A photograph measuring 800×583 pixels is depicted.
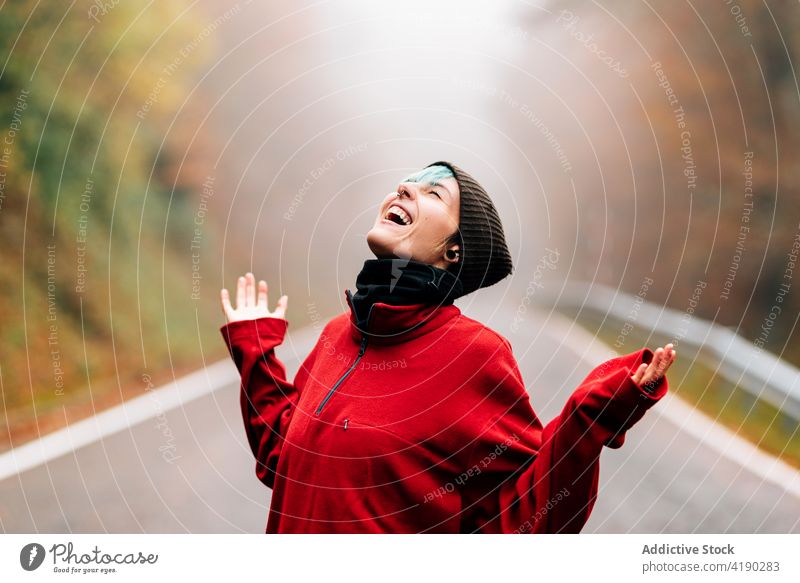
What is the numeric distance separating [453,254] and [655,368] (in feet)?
2.53

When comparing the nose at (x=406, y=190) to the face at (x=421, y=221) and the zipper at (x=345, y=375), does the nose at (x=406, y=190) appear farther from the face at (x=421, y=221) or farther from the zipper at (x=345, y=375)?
the zipper at (x=345, y=375)

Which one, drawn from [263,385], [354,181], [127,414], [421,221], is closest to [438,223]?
[421,221]

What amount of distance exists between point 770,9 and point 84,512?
515 cm

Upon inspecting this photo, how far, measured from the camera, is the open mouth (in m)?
3.12

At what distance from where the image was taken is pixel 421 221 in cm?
309

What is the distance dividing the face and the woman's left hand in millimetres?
732

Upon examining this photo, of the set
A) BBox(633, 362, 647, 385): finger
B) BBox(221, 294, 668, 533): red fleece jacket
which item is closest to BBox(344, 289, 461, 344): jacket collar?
BBox(221, 294, 668, 533): red fleece jacket

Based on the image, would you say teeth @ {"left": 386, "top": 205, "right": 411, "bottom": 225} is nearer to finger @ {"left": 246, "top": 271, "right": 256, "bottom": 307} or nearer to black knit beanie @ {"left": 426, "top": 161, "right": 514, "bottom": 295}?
black knit beanie @ {"left": 426, "top": 161, "right": 514, "bottom": 295}

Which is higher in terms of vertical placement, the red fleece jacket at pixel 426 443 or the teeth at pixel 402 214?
the teeth at pixel 402 214

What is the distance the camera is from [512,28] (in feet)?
15.1

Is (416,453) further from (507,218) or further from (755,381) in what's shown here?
(507,218)

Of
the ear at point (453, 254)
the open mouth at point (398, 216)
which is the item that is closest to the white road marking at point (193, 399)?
the ear at point (453, 254)

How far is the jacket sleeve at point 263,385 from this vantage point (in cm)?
325
